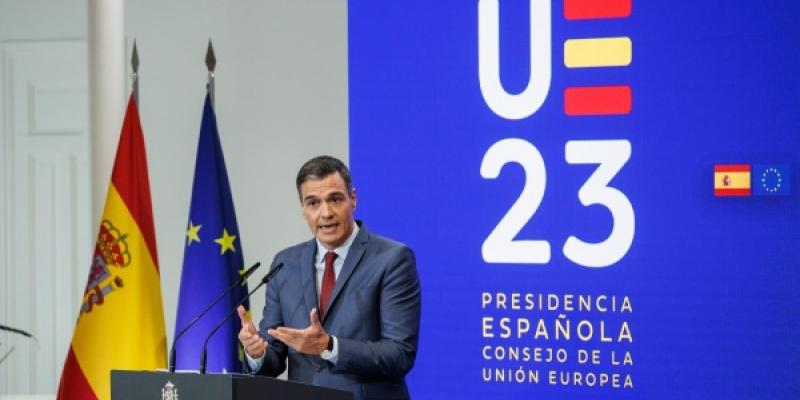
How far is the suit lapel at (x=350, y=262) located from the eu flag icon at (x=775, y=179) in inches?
65.9

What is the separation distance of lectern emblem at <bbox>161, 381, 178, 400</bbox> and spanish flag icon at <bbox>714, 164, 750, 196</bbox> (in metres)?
2.45

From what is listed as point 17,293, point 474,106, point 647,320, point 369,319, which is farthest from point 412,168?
point 17,293

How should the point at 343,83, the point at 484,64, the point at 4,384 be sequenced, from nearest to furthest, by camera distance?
the point at 484,64
the point at 343,83
the point at 4,384

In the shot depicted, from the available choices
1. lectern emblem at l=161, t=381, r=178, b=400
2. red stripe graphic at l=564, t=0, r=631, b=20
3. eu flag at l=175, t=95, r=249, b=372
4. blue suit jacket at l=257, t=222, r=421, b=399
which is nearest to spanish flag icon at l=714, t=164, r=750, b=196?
red stripe graphic at l=564, t=0, r=631, b=20

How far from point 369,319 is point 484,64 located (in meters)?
1.66

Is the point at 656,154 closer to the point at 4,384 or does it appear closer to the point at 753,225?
the point at 753,225

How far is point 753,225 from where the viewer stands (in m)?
4.12

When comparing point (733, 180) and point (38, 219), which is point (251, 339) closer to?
point (733, 180)

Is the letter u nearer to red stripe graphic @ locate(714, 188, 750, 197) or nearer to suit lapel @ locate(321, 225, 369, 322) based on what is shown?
red stripe graphic @ locate(714, 188, 750, 197)

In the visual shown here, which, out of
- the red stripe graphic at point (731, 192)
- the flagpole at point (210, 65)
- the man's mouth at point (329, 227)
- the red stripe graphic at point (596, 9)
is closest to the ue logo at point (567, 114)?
the red stripe graphic at point (596, 9)

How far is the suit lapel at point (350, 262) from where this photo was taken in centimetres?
304

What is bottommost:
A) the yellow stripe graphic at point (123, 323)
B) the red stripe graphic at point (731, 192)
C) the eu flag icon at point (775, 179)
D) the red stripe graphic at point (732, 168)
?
the yellow stripe graphic at point (123, 323)

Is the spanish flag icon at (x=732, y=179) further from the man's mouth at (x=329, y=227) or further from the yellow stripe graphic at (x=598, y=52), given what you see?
the man's mouth at (x=329, y=227)

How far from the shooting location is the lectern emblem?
91.7 inches
